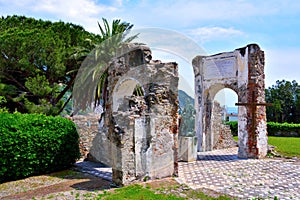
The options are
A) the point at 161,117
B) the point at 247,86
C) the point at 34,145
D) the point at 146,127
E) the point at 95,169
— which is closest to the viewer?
the point at 146,127

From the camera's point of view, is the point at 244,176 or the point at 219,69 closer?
the point at 244,176

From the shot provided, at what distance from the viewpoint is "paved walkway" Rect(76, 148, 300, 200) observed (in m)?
7.40

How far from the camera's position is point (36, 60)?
19.6 meters

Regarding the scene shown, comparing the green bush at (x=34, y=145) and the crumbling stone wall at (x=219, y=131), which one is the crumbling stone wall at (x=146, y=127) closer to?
the green bush at (x=34, y=145)

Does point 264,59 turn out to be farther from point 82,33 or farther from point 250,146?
point 82,33

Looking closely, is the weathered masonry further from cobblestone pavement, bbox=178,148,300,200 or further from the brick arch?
the brick arch

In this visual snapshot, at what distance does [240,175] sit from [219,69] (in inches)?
247

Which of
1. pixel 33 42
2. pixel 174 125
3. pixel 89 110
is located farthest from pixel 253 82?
pixel 33 42

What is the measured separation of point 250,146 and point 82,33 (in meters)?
16.6

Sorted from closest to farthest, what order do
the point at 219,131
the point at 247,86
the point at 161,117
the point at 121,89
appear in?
the point at 161,117
the point at 121,89
the point at 247,86
the point at 219,131

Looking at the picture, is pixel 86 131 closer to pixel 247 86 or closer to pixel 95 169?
pixel 95 169

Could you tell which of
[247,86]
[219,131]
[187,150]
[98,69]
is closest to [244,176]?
[187,150]

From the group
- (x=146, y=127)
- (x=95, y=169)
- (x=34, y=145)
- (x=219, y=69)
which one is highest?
(x=219, y=69)

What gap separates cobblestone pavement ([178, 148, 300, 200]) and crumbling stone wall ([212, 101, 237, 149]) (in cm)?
Answer: 283
